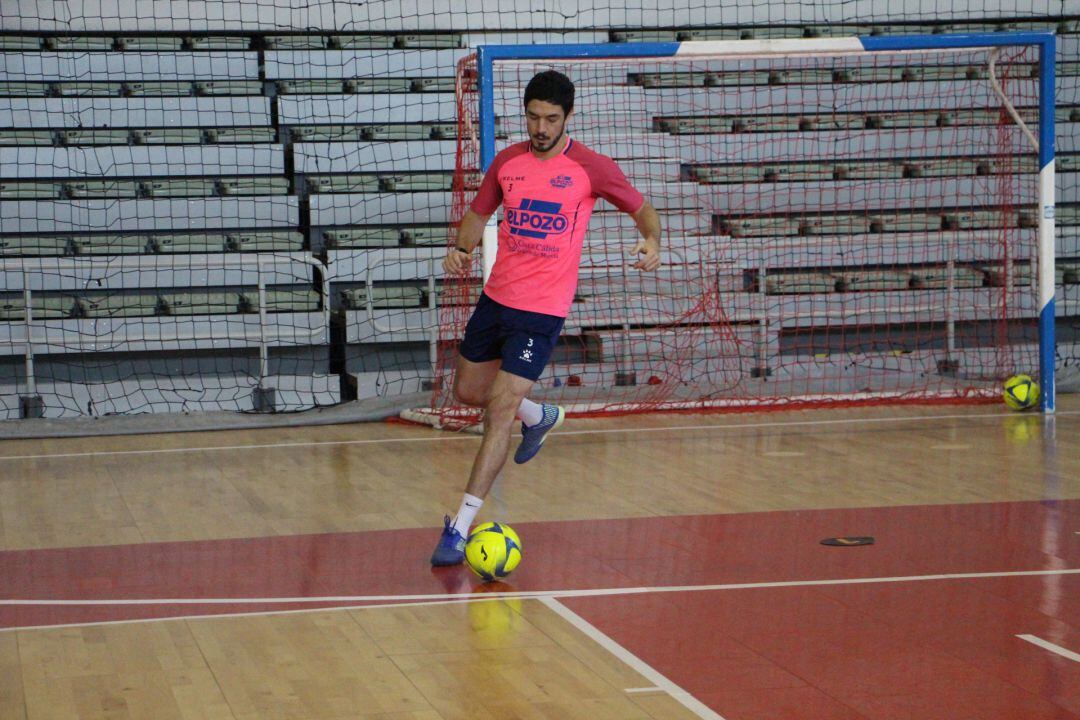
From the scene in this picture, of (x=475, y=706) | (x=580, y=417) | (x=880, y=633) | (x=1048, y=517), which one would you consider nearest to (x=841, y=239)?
(x=580, y=417)

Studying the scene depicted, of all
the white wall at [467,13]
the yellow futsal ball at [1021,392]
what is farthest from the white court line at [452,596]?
the white wall at [467,13]

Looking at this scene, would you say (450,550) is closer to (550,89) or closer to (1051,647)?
(550,89)

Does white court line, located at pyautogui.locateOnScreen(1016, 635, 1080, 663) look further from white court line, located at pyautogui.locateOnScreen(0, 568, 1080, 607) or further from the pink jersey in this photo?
the pink jersey

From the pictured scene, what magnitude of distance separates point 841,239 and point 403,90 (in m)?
4.03

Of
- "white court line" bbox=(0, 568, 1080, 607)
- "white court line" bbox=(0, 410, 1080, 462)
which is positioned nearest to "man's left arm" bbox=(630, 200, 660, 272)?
"white court line" bbox=(0, 568, 1080, 607)

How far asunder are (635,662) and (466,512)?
1276 mm

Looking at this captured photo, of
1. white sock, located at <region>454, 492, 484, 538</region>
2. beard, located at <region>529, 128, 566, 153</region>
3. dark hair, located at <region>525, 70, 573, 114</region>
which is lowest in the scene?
white sock, located at <region>454, 492, 484, 538</region>

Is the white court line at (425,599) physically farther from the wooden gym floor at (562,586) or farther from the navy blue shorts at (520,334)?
the navy blue shorts at (520,334)

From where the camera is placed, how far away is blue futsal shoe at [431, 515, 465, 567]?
4590 millimetres

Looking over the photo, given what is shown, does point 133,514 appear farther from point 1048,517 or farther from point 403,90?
A: point 403,90

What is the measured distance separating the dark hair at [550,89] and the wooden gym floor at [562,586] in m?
1.56

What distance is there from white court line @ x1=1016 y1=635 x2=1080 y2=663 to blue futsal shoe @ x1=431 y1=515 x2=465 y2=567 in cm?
182

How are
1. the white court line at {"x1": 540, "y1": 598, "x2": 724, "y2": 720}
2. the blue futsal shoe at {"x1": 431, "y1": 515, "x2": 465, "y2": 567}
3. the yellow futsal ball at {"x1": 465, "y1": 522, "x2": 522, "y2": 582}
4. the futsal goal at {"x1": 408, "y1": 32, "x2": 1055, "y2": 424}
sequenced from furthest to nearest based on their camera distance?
1. the futsal goal at {"x1": 408, "y1": 32, "x2": 1055, "y2": 424}
2. the blue futsal shoe at {"x1": 431, "y1": 515, "x2": 465, "y2": 567}
3. the yellow futsal ball at {"x1": 465, "y1": 522, "x2": 522, "y2": 582}
4. the white court line at {"x1": 540, "y1": 598, "x2": 724, "y2": 720}

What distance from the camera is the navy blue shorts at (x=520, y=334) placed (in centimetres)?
466
